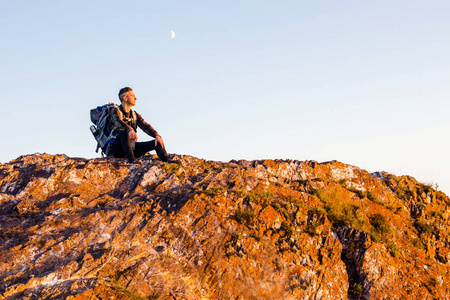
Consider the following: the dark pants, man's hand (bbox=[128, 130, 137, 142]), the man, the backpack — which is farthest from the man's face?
man's hand (bbox=[128, 130, 137, 142])

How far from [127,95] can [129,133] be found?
129 cm

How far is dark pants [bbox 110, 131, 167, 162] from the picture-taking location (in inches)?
409

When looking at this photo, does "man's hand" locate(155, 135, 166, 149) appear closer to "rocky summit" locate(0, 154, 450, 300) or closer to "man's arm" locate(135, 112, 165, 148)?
"man's arm" locate(135, 112, 165, 148)

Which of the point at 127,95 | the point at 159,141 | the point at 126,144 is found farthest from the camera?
the point at 127,95

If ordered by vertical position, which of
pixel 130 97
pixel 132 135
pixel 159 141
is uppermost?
pixel 130 97

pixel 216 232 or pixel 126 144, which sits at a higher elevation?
pixel 126 144

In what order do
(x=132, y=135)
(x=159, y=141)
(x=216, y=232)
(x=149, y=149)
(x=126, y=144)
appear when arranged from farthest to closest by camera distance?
(x=149, y=149)
(x=159, y=141)
(x=126, y=144)
(x=132, y=135)
(x=216, y=232)

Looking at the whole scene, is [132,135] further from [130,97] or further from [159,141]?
[130,97]

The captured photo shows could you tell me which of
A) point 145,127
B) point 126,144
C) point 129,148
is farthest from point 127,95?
point 129,148

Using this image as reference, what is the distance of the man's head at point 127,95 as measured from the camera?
10.8m

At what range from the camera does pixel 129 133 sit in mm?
10102

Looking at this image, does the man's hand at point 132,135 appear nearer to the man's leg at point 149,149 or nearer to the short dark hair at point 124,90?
the man's leg at point 149,149

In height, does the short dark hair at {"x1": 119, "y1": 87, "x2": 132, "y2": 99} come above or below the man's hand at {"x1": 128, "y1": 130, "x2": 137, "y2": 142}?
above

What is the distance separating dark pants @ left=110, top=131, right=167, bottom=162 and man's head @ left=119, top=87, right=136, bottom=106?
0.97 metres
